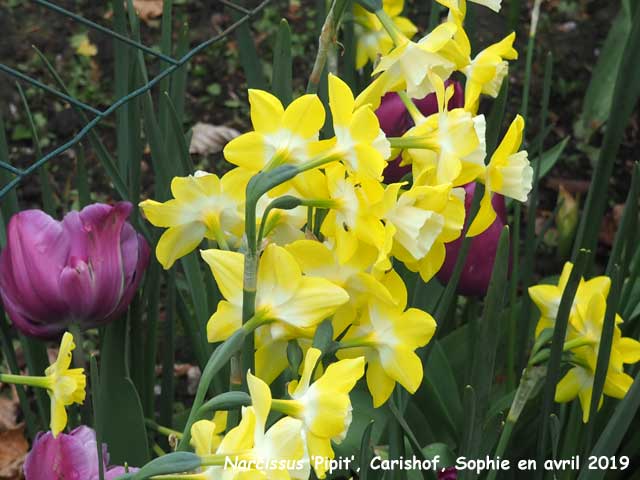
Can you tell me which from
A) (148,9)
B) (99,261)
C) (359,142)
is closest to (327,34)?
(359,142)

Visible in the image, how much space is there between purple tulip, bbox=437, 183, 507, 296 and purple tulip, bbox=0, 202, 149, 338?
288 millimetres

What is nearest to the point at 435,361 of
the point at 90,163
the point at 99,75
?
the point at 90,163

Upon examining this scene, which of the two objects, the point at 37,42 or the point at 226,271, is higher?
the point at 226,271

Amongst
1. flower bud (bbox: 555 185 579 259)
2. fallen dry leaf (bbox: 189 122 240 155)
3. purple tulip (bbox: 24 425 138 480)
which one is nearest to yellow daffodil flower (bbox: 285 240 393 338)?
purple tulip (bbox: 24 425 138 480)

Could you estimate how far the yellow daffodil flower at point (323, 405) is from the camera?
0.55m

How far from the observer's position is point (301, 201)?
1.93 ft

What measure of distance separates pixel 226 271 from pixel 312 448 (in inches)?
4.8

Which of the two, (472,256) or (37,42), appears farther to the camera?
(37,42)

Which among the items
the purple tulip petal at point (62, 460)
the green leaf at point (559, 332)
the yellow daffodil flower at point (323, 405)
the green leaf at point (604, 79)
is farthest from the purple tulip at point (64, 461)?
the green leaf at point (604, 79)

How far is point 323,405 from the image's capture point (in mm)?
551

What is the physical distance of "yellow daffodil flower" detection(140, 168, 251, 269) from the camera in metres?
0.66

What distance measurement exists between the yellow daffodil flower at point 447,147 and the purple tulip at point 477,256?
245 millimetres

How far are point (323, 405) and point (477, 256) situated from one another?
417 millimetres

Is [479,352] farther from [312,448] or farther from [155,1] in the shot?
[155,1]
